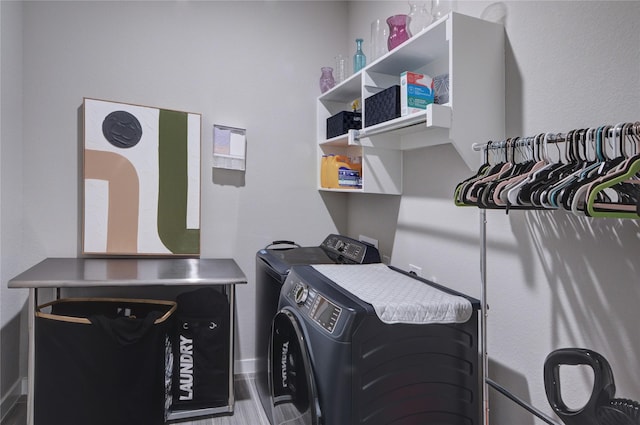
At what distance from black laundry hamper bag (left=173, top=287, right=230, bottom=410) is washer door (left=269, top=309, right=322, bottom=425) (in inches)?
20.2

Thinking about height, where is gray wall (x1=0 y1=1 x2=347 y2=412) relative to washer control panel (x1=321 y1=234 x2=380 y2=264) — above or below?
above

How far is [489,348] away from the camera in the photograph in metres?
1.58

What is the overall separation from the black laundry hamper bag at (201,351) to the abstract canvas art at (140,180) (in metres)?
0.45

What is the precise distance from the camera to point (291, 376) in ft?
5.15

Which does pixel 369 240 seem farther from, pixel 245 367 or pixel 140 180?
pixel 140 180

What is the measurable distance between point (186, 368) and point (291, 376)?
2.98ft

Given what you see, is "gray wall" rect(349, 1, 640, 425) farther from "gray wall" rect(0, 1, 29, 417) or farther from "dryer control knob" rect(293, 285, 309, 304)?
"gray wall" rect(0, 1, 29, 417)

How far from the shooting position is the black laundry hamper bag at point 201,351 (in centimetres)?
220

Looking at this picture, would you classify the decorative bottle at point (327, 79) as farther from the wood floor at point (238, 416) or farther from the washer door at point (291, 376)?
the wood floor at point (238, 416)

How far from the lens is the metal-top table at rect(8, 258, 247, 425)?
1.85m

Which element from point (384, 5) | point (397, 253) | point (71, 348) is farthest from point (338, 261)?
point (384, 5)

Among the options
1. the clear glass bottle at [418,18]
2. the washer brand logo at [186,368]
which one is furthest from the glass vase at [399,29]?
the washer brand logo at [186,368]

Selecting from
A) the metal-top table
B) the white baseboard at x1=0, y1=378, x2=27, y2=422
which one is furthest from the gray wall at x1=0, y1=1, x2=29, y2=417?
the metal-top table

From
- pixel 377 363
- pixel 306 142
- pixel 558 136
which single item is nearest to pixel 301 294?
pixel 377 363
